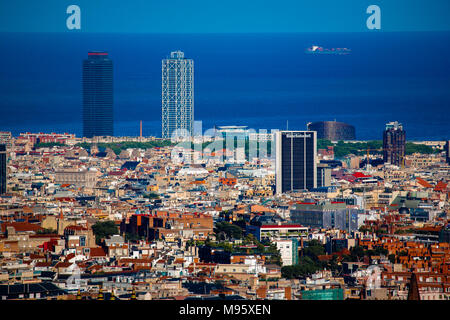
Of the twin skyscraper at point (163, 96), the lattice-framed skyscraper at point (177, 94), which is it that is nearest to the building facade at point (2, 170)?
the twin skyscraper at point (163, 96)

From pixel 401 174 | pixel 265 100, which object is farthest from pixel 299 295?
pixel 265 100

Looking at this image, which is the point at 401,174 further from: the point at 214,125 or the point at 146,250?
the point at 146,250

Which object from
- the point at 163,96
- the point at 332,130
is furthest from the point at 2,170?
the point at 163,96

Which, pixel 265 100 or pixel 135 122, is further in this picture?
pixel 265 100

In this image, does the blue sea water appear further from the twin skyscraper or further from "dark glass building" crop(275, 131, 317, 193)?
"dark glass building" crop(275, 131, 317, 193)

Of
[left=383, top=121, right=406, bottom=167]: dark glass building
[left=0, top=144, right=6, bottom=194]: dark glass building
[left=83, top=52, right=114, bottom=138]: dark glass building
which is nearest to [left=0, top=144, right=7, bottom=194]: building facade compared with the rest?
[left=0, top=144, right=6, bottom=194]: dark glass building

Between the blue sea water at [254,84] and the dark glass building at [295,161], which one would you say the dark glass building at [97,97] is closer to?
the blue sea water at [254,84]
